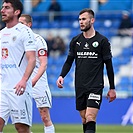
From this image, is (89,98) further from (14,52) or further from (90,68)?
(14,52)

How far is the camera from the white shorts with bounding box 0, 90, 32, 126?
9.49 metres

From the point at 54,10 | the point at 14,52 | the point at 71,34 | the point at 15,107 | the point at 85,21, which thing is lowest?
the point at 71,34

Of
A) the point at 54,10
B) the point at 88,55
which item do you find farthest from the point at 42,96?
the point at 54,10

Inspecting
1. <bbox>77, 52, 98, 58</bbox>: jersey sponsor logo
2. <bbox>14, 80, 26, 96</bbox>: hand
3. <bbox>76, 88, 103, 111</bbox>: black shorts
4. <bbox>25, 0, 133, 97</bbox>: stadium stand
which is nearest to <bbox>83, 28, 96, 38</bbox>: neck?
<bbox>77, 52, 98, 58</bbox>: jersey sponsor logo

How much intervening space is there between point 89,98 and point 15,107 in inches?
78.8

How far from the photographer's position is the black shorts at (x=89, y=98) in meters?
11.1

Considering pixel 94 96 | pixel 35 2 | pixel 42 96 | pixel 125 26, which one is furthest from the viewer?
pixel 35 2

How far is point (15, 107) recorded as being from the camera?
9.51 m

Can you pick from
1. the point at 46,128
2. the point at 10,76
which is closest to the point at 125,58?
the point at 46,128

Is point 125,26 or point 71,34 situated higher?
point 125,26

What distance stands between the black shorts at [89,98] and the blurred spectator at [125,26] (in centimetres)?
1264

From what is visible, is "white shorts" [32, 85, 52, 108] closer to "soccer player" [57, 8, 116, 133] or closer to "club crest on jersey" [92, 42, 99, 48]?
"soccer player" [57, 8, 116, 133]

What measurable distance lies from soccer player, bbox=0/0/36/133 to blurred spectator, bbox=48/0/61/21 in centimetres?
1571

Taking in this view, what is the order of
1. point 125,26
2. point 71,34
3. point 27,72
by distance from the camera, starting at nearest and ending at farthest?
point 27,72, point 125,26, point 71,34
